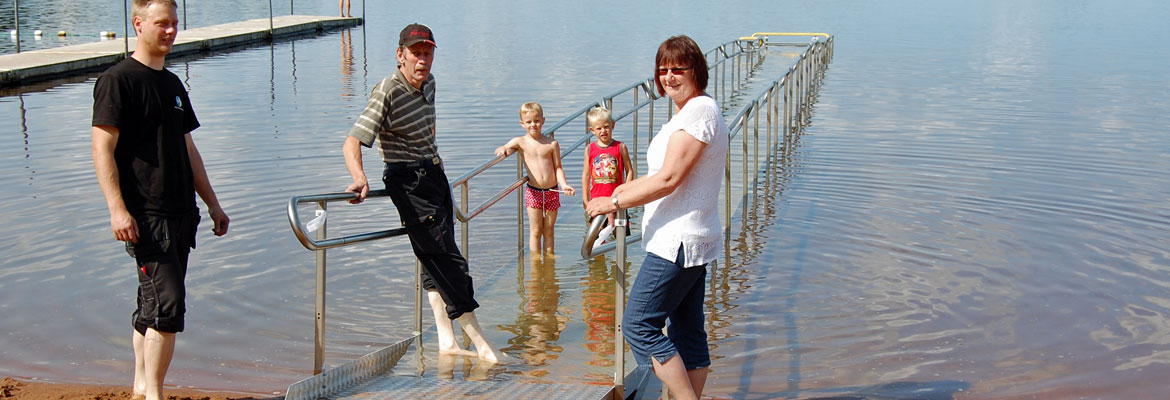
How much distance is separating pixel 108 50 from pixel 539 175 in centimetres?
1793

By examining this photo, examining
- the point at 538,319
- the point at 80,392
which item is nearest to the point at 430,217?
the point at 538,319

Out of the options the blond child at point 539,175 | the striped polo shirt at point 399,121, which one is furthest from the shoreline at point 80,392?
the blond child at point 539,175

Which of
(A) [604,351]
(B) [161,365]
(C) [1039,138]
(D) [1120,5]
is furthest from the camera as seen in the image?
(D) [1120,5]

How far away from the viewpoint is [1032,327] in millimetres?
6453

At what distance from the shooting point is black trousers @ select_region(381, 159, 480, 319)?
4738 millimetres

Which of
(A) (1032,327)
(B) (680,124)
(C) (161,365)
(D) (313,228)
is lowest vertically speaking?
(A) (1032,327)

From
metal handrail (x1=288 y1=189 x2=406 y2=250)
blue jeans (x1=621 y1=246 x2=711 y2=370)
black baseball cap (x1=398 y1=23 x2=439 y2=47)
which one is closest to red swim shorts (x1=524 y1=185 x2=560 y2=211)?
metal handrail (x1=288 y1=189 x2=406 y2=250)

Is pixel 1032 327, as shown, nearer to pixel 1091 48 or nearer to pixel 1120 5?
pixel 1091 48

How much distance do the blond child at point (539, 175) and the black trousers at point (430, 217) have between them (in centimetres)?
222

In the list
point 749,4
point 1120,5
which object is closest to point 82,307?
point 749,4

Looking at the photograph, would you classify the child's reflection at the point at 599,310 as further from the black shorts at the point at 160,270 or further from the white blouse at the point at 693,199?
the black shorts at the point at 160,270

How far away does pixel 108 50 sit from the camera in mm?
22703

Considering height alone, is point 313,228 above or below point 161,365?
above

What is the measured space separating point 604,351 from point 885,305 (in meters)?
2.10
